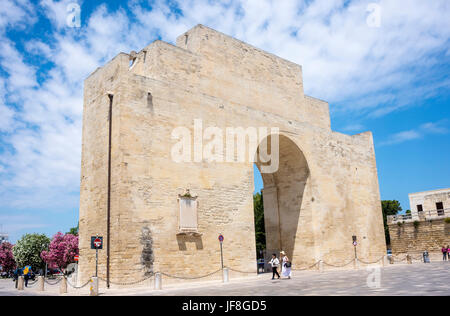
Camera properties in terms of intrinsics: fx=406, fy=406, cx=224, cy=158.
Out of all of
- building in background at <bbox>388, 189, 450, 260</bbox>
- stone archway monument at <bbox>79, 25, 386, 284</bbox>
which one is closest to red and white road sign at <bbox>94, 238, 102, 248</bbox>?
stone archway monument at <bbox>79, 25, 386, 284</bbox>

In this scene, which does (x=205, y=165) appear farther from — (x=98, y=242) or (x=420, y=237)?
(x=420, y=237)

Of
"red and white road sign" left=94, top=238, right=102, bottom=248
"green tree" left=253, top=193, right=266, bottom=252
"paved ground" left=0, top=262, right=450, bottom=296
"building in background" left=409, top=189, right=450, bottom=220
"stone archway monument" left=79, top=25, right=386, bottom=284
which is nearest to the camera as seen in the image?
"paved ground" left=0, top=262, right=450, bottom=296

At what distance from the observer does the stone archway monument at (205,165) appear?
15.3 metres

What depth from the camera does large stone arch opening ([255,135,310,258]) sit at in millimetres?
22633

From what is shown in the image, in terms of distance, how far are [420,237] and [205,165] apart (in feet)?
73.2

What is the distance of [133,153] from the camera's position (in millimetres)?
15469

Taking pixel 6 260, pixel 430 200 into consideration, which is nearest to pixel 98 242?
pixel 430 200

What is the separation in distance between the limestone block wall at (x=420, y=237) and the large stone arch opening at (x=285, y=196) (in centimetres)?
1408

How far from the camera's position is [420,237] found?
31.9m
